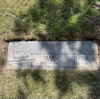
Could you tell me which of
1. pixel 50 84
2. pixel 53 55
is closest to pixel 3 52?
pixel 53 55

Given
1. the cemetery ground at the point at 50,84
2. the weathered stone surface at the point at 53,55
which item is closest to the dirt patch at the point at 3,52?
the weathered stone surface at the point at 53,55

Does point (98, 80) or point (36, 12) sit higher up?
point (36, 12)

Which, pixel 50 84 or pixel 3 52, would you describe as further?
pixel 3 52

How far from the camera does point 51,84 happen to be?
3.83 meters

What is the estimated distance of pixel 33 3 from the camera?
17.2ft

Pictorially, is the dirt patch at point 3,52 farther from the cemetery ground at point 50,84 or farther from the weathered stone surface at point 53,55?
the cemetery ground at point 50,84

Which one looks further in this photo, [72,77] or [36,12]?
[36,12]

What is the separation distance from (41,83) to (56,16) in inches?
65.5

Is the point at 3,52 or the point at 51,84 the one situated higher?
the point at 3,52

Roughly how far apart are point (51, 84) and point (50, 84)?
17 millimetres

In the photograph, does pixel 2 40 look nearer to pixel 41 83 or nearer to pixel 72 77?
pixel 41 83

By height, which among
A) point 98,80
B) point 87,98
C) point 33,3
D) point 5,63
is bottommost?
point 87,98

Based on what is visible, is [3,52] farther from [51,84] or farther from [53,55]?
[51,84]

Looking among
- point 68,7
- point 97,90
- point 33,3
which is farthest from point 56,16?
point 97,90
